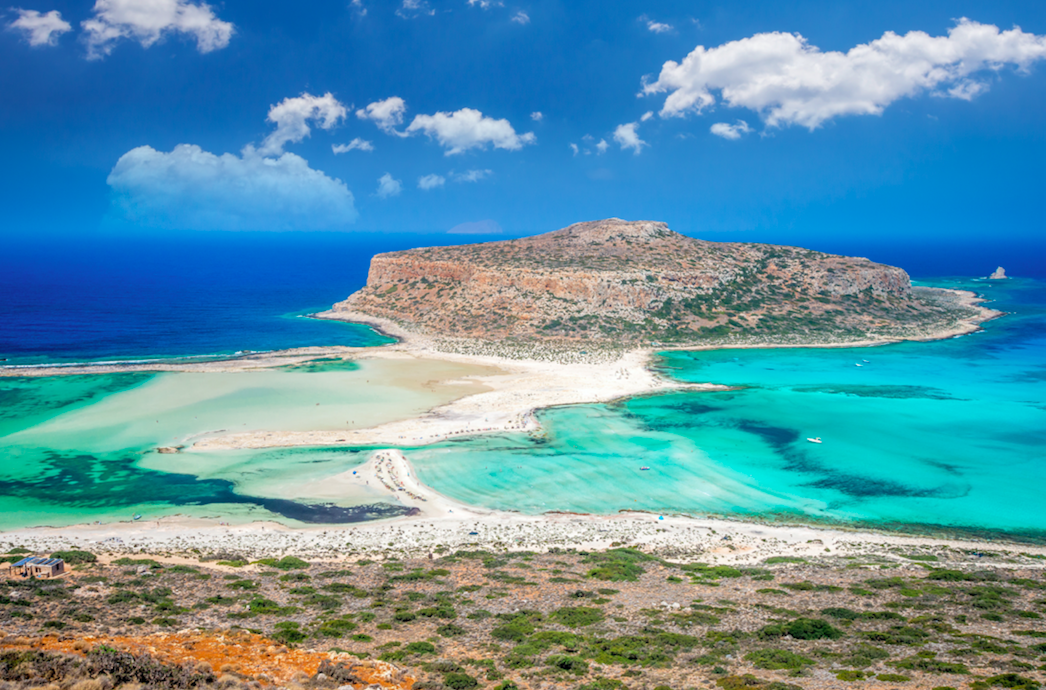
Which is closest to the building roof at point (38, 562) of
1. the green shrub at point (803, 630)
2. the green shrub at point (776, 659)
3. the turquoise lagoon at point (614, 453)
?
the turquoise lagoon at point (614, 453)

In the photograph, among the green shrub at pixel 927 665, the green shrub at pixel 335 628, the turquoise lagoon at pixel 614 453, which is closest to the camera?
the green shrub at pixel 927 665

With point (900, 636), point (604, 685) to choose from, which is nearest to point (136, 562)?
point (604, 685)

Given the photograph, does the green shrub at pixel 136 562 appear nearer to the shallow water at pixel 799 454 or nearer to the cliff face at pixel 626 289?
the shallow water at pixel 799 454

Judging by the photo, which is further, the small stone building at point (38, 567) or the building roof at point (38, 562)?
the building roof at point (38, 562)

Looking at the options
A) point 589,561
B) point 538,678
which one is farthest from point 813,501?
point 538,678

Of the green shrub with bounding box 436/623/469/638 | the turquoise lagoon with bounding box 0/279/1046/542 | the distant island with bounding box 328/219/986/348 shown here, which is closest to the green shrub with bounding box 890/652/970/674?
the green shrub with bounding box 436/623/469/638

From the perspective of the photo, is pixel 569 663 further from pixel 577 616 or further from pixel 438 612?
pixel 438 612
